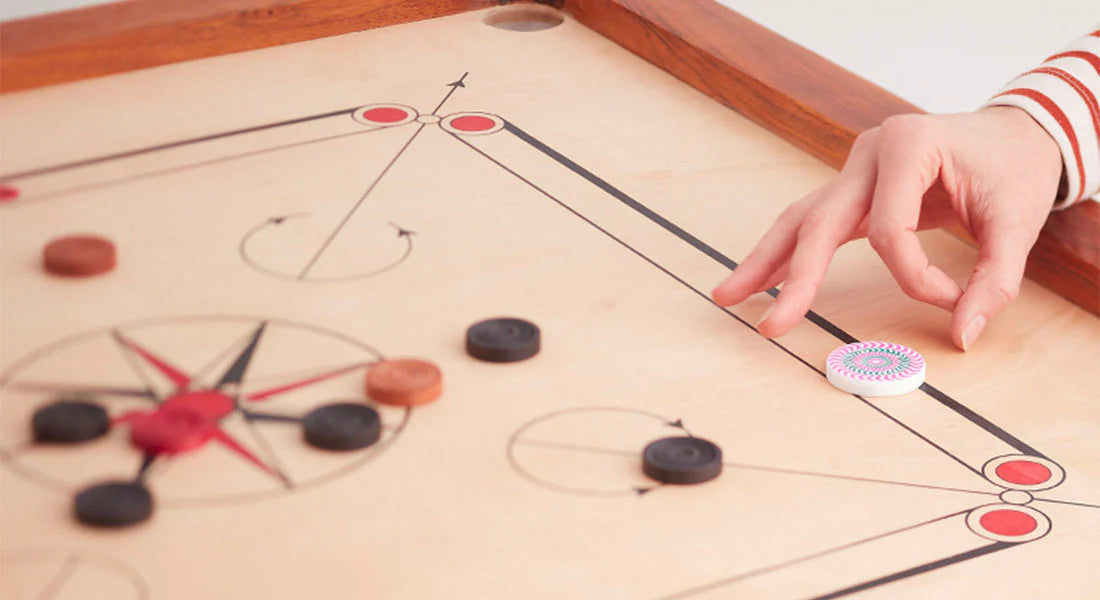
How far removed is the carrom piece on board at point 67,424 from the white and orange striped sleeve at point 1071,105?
128 centimetres

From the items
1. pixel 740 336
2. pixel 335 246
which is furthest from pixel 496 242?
pixel 740 336

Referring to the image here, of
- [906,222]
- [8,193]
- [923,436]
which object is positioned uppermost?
[906,222]

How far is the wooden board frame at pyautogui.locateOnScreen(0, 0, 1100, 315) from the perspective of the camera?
7.11ft

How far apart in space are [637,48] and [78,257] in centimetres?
117

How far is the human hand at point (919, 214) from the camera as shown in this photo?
1.77m

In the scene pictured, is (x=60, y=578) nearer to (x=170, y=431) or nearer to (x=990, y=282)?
(x=170, y=431)

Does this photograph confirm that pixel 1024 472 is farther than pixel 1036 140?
No

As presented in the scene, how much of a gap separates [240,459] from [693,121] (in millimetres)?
1143

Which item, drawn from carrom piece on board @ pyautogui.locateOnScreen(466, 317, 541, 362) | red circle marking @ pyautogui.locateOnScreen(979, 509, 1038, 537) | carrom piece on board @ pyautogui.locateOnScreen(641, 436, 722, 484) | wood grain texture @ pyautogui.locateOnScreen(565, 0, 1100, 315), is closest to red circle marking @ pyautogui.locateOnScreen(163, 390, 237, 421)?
carrom piece on board @ pyautogui.locateOnScreen(466, 317, 541, 362)

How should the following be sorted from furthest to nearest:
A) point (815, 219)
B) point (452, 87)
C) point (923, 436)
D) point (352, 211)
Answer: point (452, 87), point (352, 211), point (815, 219), point (923, 436)

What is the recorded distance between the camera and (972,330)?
5.70ft

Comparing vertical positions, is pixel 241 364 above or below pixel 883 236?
below

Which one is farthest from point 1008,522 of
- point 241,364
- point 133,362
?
point 133,362

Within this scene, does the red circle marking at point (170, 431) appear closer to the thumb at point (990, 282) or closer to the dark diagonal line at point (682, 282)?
the dark diagonal line at point (682, 282)
